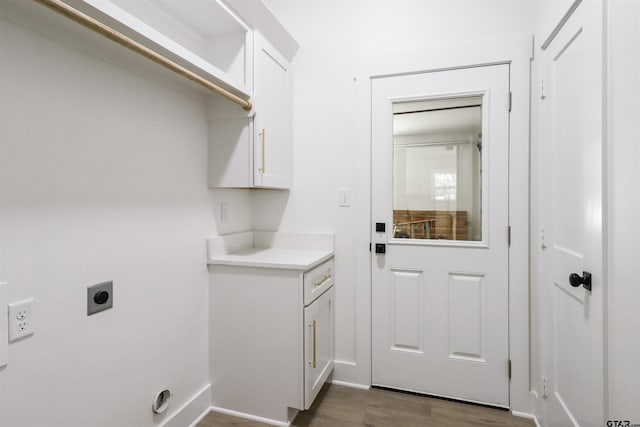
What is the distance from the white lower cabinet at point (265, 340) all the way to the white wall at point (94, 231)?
0.47ft

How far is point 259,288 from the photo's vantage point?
5.76 feet

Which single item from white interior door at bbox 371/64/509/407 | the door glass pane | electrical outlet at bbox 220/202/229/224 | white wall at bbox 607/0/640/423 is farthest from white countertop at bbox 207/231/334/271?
white wall at bbox 607/0/640/423

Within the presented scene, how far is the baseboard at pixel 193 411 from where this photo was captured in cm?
165

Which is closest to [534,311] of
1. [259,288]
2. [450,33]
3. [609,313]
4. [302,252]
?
[609,313]

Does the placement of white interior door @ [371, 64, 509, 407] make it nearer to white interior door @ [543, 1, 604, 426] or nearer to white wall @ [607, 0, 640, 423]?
white interior door @ [543, 1, 604, 426]

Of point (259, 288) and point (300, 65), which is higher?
point (300, 65)

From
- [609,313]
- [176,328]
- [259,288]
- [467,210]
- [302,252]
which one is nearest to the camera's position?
[609,313]

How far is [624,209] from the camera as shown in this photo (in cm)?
101

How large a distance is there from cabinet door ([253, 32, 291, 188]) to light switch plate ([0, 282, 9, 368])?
110 centimetres

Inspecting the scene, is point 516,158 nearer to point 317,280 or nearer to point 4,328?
point 317,280

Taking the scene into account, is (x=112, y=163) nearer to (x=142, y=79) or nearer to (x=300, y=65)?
(x=142, y=79)

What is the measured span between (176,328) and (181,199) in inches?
25.8

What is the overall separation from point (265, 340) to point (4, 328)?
107cm

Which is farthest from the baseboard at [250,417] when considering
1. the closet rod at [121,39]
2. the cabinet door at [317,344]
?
the closet rod at [121,39]
